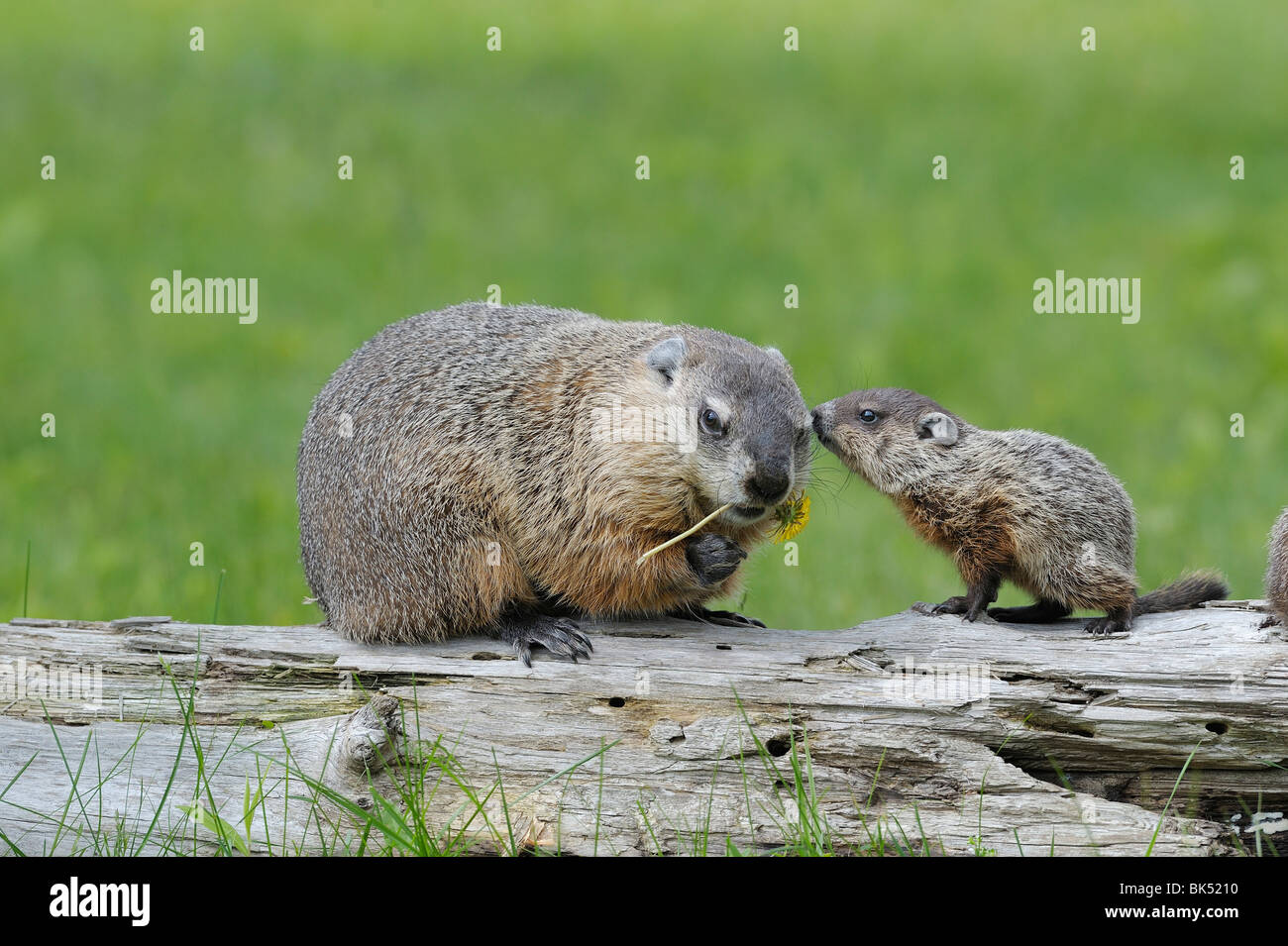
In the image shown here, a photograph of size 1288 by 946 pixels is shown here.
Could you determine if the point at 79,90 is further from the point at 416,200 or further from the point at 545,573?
the point at 545,573

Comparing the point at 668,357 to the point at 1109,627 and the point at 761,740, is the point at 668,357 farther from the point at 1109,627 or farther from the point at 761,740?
the point at 1109,627

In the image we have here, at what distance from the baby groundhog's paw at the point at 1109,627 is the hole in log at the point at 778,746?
1.73m

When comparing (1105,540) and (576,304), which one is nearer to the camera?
(1105,540)

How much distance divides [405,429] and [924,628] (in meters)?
2.93

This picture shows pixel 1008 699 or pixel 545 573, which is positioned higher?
pixel 545 573

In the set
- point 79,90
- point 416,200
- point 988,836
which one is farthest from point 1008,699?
point 79,90

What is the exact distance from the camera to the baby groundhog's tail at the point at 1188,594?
23.8 ft

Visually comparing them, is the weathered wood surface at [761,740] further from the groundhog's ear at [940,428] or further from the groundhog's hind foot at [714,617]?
the groundhog's ear at [940,428]

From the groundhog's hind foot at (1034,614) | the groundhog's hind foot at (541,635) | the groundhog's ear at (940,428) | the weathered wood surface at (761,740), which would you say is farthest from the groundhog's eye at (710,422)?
the groundhog's hind foot at (1034,614)

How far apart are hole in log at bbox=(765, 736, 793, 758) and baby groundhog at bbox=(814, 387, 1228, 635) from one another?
135 centimetres

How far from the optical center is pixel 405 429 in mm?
7305

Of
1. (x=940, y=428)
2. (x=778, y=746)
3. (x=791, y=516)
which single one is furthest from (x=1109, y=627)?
(x=778, y=746)

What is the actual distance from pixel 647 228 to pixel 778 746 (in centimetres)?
1415
